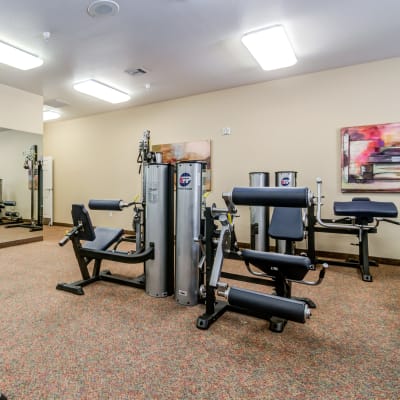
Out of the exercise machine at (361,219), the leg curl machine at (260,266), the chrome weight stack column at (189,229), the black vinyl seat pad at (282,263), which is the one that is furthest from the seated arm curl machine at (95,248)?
the exercise machine at (361,219)

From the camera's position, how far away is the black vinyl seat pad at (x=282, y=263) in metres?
1.91

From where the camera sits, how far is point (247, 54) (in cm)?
354

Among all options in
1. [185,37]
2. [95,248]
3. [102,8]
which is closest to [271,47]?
[185,37]

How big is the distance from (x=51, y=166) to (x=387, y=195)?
7215 millimetres

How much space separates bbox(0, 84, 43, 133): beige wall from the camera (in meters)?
4.72

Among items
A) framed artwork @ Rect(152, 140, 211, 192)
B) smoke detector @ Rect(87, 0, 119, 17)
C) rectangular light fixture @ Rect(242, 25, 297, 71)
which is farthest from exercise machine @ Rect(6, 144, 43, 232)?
rectangular light fixture @ Rect(242, 25, 297, 71)

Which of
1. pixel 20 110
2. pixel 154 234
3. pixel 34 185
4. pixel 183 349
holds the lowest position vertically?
pixel 183 349

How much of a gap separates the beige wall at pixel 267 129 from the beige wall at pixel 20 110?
1.35 metres

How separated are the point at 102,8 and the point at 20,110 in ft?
10.8

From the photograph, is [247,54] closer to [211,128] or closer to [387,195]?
[211,128]

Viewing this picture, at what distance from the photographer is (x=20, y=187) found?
5.43 meters

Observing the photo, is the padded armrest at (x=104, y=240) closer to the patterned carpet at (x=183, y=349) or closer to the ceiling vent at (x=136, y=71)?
the patterned carpet at (x=183, y=349)

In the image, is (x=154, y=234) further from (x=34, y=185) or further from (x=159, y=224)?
(x=34, y=185)

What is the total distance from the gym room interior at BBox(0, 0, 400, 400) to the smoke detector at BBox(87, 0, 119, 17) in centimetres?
8
